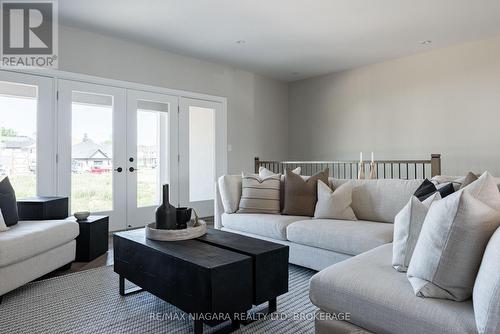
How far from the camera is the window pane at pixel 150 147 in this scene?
4.80 metres

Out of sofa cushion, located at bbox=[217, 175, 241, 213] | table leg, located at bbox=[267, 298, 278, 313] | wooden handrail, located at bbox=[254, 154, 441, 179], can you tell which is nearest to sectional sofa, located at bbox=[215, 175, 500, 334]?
table leg, located at bbox=[267, 298, 278, 313]

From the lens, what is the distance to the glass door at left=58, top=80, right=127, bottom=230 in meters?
4.12

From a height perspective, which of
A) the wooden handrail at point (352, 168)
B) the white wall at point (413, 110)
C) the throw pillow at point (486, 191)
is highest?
the white wall at point (413, 110)

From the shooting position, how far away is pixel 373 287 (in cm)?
139

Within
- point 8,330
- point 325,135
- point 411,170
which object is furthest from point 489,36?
point 8,330

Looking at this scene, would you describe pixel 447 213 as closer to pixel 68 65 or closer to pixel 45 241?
pixel 45 241

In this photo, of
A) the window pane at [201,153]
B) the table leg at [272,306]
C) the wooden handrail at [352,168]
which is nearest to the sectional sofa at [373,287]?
the table leg at [272,306]

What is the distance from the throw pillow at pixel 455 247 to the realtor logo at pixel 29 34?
4.09m

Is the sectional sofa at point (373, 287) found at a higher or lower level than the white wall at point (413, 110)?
lower

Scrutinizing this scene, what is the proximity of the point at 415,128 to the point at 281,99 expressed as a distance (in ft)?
8.86

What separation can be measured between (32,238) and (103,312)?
0.85m

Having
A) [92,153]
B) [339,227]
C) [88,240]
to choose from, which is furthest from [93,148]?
[339,227]

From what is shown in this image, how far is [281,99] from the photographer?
22.7ft

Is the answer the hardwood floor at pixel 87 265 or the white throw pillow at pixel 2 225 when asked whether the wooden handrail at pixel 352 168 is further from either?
the white throw pillow at pixel 2 225
